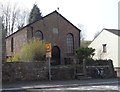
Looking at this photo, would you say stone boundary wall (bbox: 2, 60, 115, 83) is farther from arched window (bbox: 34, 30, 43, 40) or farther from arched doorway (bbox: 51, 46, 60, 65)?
arched window (bbox: 34, 30, 43, 40)

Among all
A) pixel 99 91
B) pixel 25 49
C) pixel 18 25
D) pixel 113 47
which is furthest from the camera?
pixel 18 25

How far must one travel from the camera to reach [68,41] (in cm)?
4700

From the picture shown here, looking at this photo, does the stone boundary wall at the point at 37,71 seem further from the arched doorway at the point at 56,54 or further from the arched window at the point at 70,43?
the arched window at the point at 70,43

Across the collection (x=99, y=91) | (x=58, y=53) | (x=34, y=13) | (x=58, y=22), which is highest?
(x=34, y=13)

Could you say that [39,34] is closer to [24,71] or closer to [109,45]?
[109,45]

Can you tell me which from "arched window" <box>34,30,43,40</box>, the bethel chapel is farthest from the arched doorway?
"arched window" <box>34,30,43,40</box>

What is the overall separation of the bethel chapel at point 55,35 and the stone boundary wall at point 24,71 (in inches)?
539

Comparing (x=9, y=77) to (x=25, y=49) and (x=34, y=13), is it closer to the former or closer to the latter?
Answer: (x=25, y=49)

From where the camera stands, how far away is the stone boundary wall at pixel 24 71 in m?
27.8

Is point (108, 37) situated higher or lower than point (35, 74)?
higher

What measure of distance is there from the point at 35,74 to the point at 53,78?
197cm

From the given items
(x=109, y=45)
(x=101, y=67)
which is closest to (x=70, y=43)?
(x=109, y=45)

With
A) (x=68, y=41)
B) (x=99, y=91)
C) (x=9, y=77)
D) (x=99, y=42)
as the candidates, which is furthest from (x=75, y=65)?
(x=99, y=42)

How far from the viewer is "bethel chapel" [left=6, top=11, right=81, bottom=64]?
144 ft
